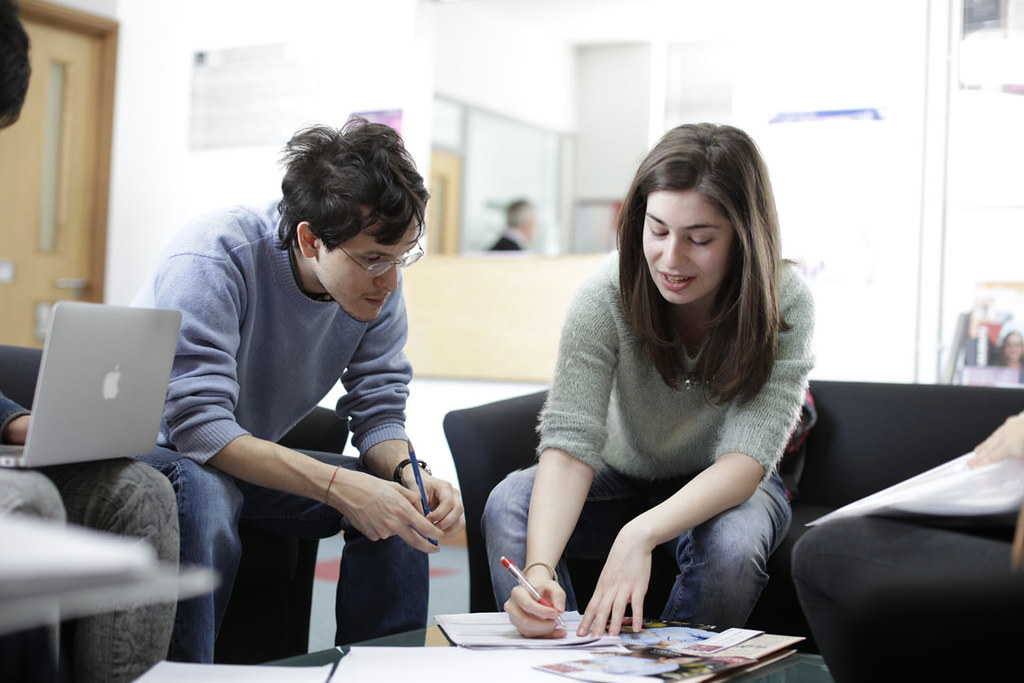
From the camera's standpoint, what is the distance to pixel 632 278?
61.3 inches

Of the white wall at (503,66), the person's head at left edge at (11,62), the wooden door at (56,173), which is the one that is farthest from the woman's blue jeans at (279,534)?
the white wall at (503,66)

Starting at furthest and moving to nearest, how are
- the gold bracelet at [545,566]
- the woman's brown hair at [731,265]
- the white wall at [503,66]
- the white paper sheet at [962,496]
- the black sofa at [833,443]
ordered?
the white wall at [503,66]
the black sofa at [833,443]
the woman's brown hair at [731,265]
the gold bracelet at [545,566]
the white paper sheet at [962,496]

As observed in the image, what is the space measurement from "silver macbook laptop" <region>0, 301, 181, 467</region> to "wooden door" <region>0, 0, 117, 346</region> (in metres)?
2.98

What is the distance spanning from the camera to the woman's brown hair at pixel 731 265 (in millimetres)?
1426

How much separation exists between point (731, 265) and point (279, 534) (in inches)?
33.5

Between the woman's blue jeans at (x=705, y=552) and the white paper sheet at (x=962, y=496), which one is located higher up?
the white paper sheet at (x=962, y=496)

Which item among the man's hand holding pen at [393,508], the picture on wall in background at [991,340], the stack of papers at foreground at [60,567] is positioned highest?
the picture on wall in background at [991,340]

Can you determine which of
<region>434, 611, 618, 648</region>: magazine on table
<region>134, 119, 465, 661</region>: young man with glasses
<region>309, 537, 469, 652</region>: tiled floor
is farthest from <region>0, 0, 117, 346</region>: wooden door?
<region>434, 611, 618, 648</region>: magazine on table

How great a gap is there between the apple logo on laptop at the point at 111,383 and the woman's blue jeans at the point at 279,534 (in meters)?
0.18

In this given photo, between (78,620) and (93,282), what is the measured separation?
339 cm

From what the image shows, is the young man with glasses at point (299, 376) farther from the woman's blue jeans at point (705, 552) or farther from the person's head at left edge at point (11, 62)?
the person's head at left edge at point (11, 62)

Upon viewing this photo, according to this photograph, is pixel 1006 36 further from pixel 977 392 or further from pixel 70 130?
pixel 70 130

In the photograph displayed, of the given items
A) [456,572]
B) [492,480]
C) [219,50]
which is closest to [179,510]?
[492,480]

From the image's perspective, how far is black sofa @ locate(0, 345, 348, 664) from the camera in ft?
5.57
